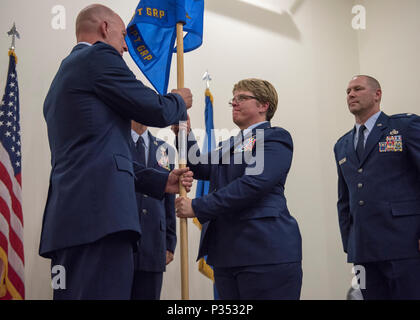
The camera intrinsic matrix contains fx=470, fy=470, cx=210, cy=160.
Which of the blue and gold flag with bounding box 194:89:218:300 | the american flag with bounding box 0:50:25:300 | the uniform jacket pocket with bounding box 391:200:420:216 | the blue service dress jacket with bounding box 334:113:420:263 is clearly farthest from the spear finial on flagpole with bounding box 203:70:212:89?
the uniform jacket pocket with bounding box 391:200:420:216

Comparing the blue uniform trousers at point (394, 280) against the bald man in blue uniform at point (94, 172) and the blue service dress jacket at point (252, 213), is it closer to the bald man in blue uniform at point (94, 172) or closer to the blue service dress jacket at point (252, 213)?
the blue service dress jacket at point (252, 213)

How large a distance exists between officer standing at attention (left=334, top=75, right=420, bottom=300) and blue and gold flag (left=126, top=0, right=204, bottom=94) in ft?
4.06

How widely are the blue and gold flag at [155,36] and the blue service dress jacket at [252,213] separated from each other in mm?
594

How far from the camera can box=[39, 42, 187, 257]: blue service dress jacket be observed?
159 centimetres

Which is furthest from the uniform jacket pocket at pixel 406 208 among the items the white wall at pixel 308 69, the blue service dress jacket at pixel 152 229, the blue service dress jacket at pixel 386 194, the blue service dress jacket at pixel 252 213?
the white wall at pixel 308 69

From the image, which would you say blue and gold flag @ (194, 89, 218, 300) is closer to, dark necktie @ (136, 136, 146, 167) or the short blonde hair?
dark necktie @ (136, 136, 146, 167)

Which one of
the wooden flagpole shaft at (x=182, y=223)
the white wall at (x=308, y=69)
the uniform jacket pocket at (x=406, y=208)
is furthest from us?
the white wall at (x=308, y=69)

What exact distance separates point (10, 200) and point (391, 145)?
2.45 metres

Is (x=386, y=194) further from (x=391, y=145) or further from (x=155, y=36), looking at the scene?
(x=155, y=36)

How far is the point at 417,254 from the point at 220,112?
2.48 m

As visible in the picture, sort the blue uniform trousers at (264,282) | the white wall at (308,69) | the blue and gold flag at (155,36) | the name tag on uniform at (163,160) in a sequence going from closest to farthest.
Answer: the blue uniform trousers at (264,282) < the blue and gold flag at (155,36) < the name tag on uniform at (163,160) < the white wall at (308,69)

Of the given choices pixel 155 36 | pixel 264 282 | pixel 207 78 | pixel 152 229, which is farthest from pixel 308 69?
pixel 264 282

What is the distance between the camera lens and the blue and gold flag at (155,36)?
2424mm
